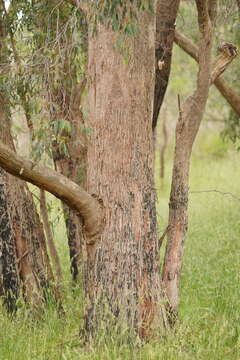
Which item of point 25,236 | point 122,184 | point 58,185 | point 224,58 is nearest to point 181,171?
point 122,184

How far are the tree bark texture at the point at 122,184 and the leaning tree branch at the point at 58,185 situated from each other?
5.5 inches

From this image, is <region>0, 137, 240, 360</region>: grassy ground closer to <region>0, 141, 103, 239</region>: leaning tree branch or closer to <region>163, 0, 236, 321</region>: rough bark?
<region>163, 0, 236, 321</region>: rough bark

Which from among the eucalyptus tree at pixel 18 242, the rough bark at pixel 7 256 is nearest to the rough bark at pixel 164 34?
the eucalyptus tree at pixel 18 242

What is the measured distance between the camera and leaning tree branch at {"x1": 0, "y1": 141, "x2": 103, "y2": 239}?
5824 millimetres

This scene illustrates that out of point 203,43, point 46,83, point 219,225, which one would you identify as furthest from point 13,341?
point 219,225

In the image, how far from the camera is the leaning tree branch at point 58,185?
5824mm

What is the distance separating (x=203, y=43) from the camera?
293 inches

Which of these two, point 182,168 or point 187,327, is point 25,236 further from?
point 187,327

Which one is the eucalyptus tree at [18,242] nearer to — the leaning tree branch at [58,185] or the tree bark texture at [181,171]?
the tree bark texture at [181,171]

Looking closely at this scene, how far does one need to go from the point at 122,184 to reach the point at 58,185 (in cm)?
69

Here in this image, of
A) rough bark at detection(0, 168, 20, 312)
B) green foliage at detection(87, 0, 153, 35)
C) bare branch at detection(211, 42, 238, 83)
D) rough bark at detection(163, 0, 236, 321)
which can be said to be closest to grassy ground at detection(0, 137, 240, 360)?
rough bark at detection(0, 168, 20, 312)

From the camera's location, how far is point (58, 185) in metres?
6.10

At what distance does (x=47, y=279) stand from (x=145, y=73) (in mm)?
2901

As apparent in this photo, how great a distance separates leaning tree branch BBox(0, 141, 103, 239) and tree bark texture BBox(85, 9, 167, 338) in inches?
5.5
